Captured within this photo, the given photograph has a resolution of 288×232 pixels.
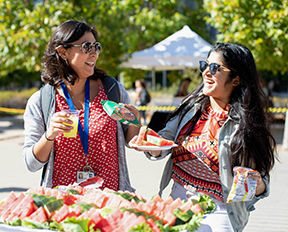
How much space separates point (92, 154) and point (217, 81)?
1014 mm

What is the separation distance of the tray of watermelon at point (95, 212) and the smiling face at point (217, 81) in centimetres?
73

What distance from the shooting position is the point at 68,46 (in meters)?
2.60

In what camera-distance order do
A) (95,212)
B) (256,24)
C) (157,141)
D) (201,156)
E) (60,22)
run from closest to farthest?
(95,212) → (157,141) → (201,156) → (256,24) → (60,22)

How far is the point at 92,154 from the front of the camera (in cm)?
255

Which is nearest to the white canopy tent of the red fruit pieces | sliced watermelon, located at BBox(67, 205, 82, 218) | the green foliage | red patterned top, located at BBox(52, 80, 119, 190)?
the green foliage

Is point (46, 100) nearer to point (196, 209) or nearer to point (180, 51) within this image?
point (196, 209)

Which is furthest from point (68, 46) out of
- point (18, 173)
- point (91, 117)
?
point (18, 173)

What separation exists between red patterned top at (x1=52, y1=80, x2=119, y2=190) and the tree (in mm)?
5481

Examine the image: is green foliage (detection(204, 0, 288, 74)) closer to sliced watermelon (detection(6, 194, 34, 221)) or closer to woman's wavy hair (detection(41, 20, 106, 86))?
woman's wavy hair (detection(41, 20, 106, 86))

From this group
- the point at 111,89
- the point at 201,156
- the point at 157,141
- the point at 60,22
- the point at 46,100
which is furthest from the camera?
the point at 60,22

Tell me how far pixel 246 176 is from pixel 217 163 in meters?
0.32

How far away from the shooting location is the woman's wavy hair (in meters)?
2.59

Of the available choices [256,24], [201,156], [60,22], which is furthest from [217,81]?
[60,22]

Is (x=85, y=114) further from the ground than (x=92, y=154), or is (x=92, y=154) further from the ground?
(x=85, y=114)
